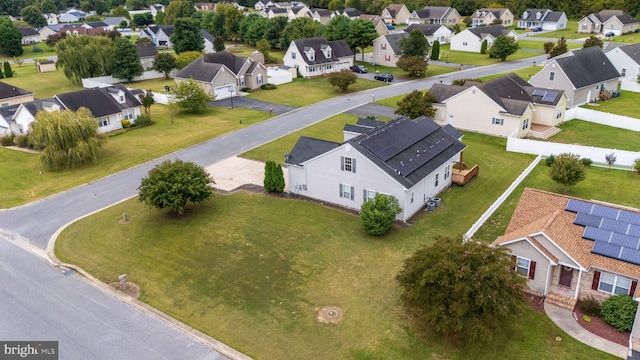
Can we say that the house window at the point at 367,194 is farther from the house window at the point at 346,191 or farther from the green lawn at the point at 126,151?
the green lawn at the point at 126,151

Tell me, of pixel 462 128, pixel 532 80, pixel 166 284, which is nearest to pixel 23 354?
pixel 166 284

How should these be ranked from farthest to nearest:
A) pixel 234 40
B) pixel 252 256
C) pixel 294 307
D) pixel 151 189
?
pixel 234 40, pixel 151 189, pixel 252 256, pixel 294 307

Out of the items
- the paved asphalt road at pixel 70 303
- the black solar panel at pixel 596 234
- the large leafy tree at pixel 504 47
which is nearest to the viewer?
the paved asphalt road at pixel 70 303

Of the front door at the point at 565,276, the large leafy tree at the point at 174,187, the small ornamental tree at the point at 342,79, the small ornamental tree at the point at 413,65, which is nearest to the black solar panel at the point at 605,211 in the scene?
the front door at the point at 565,276

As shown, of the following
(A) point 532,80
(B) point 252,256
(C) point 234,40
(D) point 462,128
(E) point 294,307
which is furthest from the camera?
(C) point 234,40

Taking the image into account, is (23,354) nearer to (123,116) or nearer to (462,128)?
(123,116)

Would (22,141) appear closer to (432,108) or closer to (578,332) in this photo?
(432,108)

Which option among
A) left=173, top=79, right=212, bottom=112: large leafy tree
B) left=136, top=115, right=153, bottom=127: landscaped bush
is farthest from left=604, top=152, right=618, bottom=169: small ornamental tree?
left=136, top=115, right=153, bottom=127: landscaped bush
